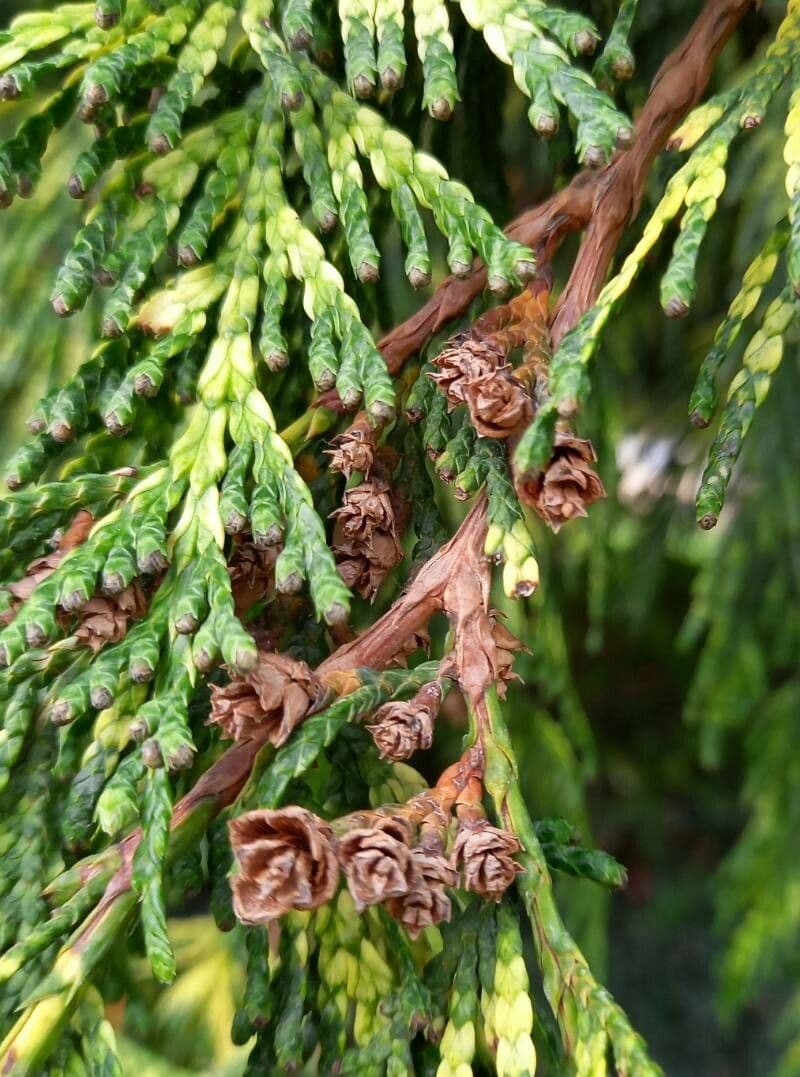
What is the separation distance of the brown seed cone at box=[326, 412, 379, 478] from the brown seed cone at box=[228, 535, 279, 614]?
96 mm

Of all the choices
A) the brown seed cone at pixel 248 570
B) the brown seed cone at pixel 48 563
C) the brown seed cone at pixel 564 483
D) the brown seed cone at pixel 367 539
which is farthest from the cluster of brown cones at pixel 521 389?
the brown seed cone at pixel 48 563

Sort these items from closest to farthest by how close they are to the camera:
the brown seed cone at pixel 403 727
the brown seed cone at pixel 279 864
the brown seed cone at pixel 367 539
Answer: the brown seed cone at pixel 279 864 < the brown seed cone at pixel 403 727 < the brown seed cone at pixel 367 539

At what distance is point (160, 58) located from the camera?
1069mm

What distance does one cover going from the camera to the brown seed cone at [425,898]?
0.75 meters

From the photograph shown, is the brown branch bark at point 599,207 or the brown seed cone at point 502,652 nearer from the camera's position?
the brown seed cone at point 502,652

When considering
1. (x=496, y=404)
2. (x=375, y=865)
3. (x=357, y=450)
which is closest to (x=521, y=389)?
(x=496, y=404)

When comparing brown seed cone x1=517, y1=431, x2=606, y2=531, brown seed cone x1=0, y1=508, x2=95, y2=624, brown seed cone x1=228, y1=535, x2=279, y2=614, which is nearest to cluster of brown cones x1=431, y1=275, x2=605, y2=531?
brown seed cone x1=517, y1=431, x2=606, y2=531

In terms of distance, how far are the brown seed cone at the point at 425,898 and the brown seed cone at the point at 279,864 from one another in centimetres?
5

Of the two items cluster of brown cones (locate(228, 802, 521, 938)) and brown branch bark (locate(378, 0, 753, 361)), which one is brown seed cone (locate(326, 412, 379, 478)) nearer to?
brown branch bark (locate(378, 0, 753, 361))

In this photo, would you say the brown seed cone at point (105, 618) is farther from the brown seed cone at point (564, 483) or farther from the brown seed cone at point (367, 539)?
the brown seed cone at point (564, 483)

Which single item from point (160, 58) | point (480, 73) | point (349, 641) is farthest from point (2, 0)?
point (349, 641)

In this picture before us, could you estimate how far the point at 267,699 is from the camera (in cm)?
83

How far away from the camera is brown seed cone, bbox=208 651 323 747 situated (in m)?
Result: 0.82

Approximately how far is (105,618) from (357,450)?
0.25 meters
